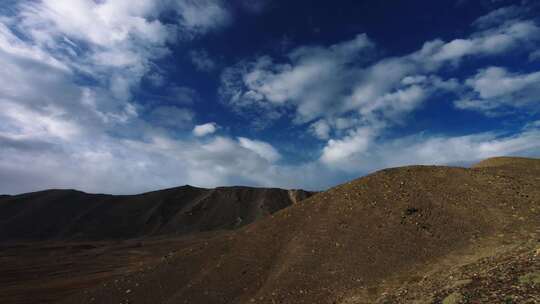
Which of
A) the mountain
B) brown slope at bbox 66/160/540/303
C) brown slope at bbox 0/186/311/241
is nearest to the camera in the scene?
the mountain

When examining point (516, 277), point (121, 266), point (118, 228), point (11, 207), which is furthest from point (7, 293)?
point (11, 207)

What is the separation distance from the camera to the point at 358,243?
58.2 ft

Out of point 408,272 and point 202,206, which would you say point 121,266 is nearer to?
point 408,272

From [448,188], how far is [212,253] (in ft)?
51.5

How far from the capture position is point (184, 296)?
16984 mm

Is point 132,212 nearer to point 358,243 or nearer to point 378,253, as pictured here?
point 358,243

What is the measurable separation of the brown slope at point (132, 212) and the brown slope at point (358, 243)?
198 ft

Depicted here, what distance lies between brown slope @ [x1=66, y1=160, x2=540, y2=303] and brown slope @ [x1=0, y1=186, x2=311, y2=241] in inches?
2377

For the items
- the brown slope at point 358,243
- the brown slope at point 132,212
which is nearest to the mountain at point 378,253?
the brown slope at point 358,243

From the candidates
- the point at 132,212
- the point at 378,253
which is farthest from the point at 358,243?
the point at 132,212

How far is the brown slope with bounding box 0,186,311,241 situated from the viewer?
265 feet

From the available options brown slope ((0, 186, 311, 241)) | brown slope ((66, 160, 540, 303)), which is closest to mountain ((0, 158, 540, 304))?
brown slope ((66, 160, 540, 303))

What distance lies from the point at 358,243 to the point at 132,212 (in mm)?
85131

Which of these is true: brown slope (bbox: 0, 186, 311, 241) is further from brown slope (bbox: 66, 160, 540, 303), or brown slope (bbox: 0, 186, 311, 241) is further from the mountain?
brown slope (bbox: 66, 160, 540, 303)
